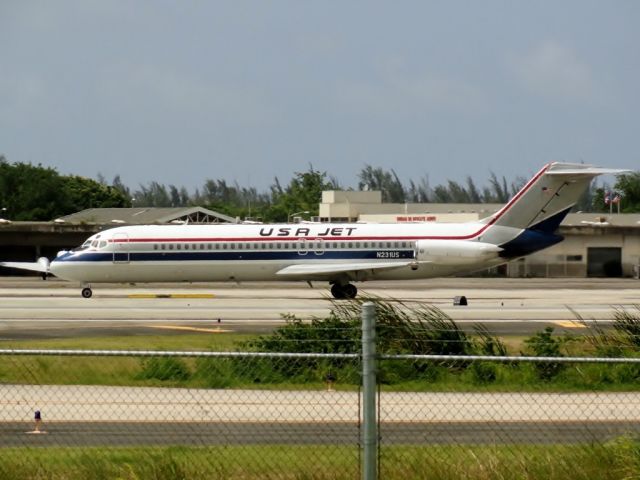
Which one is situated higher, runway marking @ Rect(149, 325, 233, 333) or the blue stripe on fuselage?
the blue stripe on fuselage

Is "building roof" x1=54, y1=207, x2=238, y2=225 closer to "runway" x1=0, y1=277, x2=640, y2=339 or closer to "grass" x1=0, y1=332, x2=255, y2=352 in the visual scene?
"runway" x1=0, y1=277, x2=640, y2=339

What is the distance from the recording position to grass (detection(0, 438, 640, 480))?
39.1 feet

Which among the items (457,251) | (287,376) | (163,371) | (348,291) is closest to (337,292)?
(348,291)

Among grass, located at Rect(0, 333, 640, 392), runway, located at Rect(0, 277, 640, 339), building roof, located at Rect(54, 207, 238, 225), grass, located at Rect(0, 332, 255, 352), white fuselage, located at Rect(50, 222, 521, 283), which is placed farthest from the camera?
building roof, located at Rect(54, 207, 238, 225)

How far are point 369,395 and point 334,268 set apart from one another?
1439 inches

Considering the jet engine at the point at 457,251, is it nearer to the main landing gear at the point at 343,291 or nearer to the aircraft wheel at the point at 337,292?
the main landing gear at the point at 343,291

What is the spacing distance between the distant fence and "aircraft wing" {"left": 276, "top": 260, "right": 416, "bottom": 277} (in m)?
25.4

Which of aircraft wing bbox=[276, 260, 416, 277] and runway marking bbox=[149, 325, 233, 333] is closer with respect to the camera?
runway marking bbox=[149, 325, 233, 333]

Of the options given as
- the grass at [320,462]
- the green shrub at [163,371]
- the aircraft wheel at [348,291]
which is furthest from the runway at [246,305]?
the grass at [320,462]

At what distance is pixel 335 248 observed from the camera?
48000 millimetres

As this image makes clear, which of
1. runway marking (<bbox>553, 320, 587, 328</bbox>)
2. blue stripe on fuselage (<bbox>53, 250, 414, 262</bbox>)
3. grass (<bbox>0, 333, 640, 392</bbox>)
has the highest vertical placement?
blue stripe on fuselage (<bbox>53, 250, 414, 262</bbox>)

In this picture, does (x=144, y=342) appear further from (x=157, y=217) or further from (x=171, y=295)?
(x=157, y=217)

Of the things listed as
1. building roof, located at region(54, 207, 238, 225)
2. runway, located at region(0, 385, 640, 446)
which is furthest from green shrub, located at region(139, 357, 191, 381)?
building roof, located at region(54, 207, 238, 225)

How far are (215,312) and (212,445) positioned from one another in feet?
79.0
